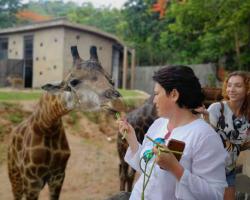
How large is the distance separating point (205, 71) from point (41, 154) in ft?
49.1

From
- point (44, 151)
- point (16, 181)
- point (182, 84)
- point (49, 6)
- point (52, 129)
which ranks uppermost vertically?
point (49, 6)

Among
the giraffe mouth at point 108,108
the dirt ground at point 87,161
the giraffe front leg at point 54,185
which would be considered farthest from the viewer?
the dirt ground at point 87,161

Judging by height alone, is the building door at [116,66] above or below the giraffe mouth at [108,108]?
above

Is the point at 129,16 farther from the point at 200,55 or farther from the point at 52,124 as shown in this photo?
the point at 52,124

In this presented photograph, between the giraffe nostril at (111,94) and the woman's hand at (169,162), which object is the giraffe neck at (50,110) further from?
the woman's hand at (169,162)

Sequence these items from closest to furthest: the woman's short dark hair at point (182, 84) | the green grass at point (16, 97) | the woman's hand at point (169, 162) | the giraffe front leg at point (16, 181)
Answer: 1. the woman's hand at point (169, 162)
2. the woman's short dark hair at point (182, 84)
3. the giraffe front leg at point (16, 181)
4. the green grass at point (16, 97)

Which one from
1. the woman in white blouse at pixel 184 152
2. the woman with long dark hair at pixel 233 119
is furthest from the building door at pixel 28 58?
the woman in white blouse at pixel 184 152

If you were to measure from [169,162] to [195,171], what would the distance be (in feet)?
0.61

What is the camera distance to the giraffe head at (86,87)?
377 centimetres

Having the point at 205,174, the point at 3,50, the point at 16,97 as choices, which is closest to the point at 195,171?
the point at 205,174

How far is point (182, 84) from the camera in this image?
217cm

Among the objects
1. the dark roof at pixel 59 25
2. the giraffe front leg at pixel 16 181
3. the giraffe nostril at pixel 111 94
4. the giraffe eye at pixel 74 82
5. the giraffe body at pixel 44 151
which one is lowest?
A: the giraffe front leg at pixel 16 181

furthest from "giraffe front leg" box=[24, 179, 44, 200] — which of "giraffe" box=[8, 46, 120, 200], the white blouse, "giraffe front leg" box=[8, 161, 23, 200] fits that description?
the white blouse

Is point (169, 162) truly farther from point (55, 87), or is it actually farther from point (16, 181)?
point (16, 181)
